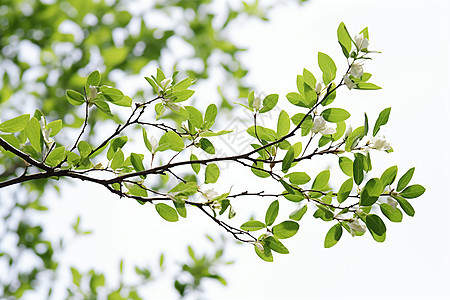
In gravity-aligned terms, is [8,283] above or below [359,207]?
below

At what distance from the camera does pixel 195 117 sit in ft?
2.18

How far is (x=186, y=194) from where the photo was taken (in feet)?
2.20

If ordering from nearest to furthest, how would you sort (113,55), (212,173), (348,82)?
(348,82) → (212,173) → (113,55)

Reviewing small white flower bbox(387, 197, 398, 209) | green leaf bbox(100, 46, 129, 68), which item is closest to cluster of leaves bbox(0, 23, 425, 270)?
small white flower bbox(387, 197, 398, 209)

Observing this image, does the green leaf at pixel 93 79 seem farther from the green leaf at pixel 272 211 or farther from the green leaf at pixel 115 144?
the green leaf at pixel 272 211

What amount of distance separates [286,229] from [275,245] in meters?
0.03

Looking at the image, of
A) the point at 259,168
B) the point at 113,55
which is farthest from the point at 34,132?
the point at 113,55

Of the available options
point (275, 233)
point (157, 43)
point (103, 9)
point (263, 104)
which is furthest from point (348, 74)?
point (103, 9)

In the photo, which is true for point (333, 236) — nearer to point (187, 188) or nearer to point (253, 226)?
point (253, 226)

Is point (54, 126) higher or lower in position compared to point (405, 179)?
lower

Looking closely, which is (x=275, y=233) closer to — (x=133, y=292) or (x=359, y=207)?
(x=359, y=207)

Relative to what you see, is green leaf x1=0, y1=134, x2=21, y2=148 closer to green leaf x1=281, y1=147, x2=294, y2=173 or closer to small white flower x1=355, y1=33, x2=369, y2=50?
green leaf x1=281, y1=147, x2=294, y2=173

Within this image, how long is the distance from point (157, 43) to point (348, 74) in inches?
55.4

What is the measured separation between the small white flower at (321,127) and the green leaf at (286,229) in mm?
153
